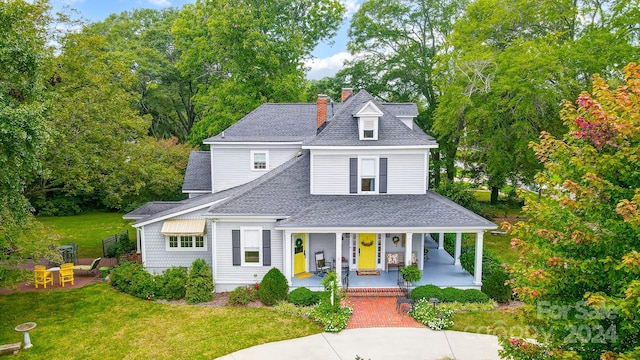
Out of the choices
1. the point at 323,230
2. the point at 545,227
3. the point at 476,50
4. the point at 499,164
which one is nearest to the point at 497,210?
the point at 499,164

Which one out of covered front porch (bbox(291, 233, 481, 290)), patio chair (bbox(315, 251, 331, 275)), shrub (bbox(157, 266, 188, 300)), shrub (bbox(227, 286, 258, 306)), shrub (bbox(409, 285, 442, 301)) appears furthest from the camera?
patio chair (bbox(315, 251, 331, 275))

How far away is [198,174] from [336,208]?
40.1ft

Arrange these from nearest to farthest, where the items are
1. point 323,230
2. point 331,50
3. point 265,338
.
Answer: point 265,338, point 323,230, point 331,50

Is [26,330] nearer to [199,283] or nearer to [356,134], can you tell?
[199,283]

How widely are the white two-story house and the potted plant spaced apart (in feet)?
2.89

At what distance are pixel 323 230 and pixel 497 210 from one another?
25.1 metres

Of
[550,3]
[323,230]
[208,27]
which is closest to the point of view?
[323,230]

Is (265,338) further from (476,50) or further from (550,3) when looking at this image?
(550,3)

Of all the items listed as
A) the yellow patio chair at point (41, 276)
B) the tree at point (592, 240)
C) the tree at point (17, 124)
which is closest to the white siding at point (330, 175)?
the tree at point (17, 124)

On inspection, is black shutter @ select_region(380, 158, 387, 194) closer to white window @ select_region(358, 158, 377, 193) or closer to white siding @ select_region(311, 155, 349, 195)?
white window @ select_region(358, 158, 377, 193)

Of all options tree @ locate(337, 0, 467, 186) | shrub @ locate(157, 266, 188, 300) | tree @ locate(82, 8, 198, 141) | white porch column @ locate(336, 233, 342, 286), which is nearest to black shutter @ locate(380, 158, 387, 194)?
white porch column @ locate(336, 233, 342, 286)

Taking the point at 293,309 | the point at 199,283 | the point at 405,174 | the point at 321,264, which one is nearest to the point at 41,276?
the point at 199,283

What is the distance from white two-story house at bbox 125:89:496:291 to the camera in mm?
18953

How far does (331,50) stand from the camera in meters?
43.5
